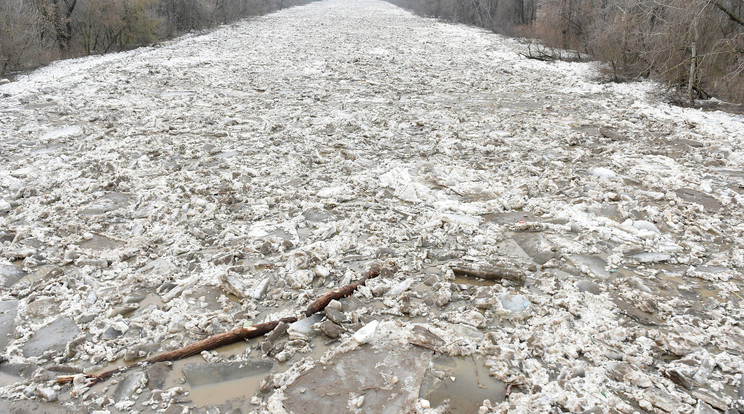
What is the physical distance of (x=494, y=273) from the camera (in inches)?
126

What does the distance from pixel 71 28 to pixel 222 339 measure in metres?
15.7

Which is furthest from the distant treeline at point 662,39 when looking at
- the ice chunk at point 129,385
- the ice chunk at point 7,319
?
the ice chunk at point 7,319

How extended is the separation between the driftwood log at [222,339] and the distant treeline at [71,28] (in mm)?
11618

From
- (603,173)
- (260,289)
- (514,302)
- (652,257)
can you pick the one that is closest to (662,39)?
(603,173)

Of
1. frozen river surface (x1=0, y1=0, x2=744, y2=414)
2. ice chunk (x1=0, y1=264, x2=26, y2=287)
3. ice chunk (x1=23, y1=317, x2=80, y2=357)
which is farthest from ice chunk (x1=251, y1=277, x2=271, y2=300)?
ice chunk (x1=0, y1=264, x2=26, y2=287)

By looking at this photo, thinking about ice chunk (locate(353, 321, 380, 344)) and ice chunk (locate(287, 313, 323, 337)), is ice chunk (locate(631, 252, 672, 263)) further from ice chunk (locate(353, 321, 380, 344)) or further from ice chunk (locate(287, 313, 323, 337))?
ice chunk (locate(287, 313, 323, 337))

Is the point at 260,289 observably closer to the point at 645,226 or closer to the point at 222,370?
the point at 222,370

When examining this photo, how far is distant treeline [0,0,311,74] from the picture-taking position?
1094 centimetres

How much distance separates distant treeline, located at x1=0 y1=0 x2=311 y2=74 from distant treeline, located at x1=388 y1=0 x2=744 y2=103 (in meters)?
13.5

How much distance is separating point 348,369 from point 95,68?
12174mm

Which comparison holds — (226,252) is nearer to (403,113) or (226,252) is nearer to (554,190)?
(554,190)

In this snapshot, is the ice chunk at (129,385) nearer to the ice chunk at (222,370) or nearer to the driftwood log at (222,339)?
the driftwood log at (222,339)

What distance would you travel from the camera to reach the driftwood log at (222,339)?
2.34 m

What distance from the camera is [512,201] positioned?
4.42 metres
